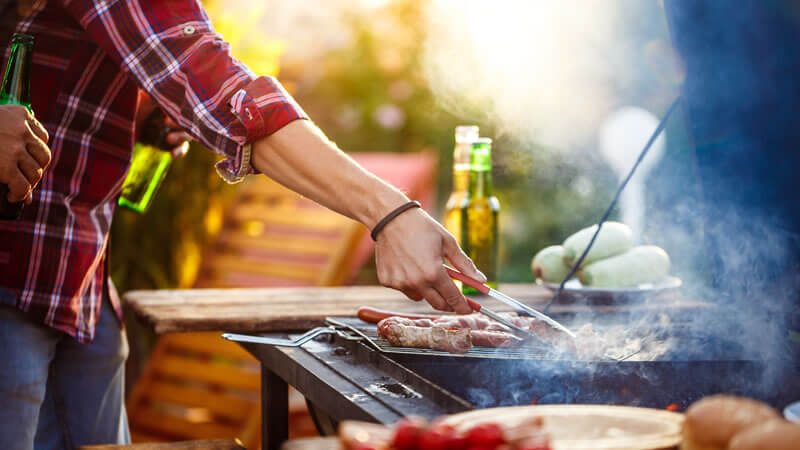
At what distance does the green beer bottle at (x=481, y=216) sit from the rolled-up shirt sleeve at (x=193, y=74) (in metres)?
0.91

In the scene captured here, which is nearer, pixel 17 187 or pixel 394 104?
pixel 17 187

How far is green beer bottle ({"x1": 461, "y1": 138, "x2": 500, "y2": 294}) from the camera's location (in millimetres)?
2213

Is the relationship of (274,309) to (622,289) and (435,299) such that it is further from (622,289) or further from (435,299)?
(622,289)

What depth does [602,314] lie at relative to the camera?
2.02 m

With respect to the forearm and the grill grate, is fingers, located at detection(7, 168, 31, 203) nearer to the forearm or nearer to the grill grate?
the forearm

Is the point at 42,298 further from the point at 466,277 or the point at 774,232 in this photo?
the point at 774,232

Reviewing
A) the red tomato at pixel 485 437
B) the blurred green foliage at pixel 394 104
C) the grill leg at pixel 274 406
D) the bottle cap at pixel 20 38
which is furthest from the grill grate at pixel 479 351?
the blurred green foliage at pixel 394 104

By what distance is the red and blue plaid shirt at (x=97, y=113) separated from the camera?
141 cm

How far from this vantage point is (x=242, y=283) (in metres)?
3.79

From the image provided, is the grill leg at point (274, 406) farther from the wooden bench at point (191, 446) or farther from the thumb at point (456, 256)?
the thumb at point (456, 256)

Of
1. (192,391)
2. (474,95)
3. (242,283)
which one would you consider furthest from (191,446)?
(474,95)

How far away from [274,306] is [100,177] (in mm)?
546

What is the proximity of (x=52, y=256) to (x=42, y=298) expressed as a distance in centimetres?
9

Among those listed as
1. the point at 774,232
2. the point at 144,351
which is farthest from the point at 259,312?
the point at 144,351
